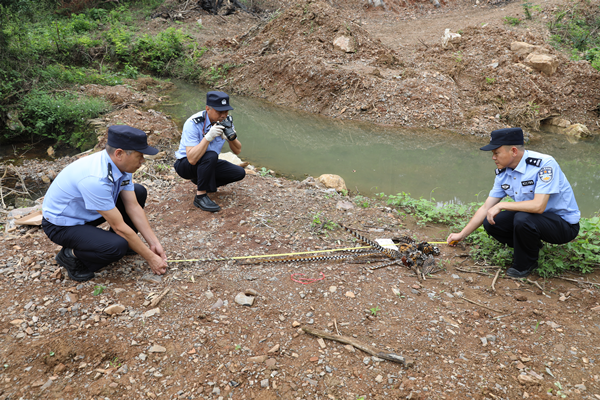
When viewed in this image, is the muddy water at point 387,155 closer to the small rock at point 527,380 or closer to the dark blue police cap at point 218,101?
the dark blue police cap at point 218,101

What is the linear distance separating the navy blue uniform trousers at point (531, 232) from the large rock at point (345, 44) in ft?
32.5

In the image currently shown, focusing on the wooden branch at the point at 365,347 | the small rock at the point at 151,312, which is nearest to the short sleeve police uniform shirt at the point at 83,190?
the small rock at the point at 151,312

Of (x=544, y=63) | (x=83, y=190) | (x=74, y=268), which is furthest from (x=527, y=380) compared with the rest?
(x=544, y=63)

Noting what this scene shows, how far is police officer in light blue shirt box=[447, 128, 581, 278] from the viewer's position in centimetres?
290

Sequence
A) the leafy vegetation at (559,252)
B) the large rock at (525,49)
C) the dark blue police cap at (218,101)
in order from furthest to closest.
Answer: the large rock at (525,49) → the dark blue police cap at (218,101) → the leafy vegetation at (559,252)

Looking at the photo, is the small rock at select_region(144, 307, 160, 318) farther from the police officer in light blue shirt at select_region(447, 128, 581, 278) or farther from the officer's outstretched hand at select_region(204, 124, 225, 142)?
the police officer in light blue shirt at select_region(447, 128, 581, 278)

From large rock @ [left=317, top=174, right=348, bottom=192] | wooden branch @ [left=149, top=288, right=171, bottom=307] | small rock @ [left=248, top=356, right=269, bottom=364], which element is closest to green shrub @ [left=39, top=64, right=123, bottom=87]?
large rock @ [left=317, top=174, right=348, bottom=192]

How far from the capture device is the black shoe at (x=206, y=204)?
409 cm

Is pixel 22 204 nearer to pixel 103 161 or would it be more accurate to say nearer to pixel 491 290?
pixel 103 161

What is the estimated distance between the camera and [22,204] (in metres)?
5.09

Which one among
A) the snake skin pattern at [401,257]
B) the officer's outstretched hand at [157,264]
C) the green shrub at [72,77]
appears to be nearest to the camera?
the officer's outstretched hand at [157,264]

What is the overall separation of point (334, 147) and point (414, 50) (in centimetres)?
659

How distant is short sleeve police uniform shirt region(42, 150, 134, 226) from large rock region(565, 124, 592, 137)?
32.5ft

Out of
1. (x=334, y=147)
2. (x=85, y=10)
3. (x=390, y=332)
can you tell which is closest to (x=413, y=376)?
(x=390, y=332)
